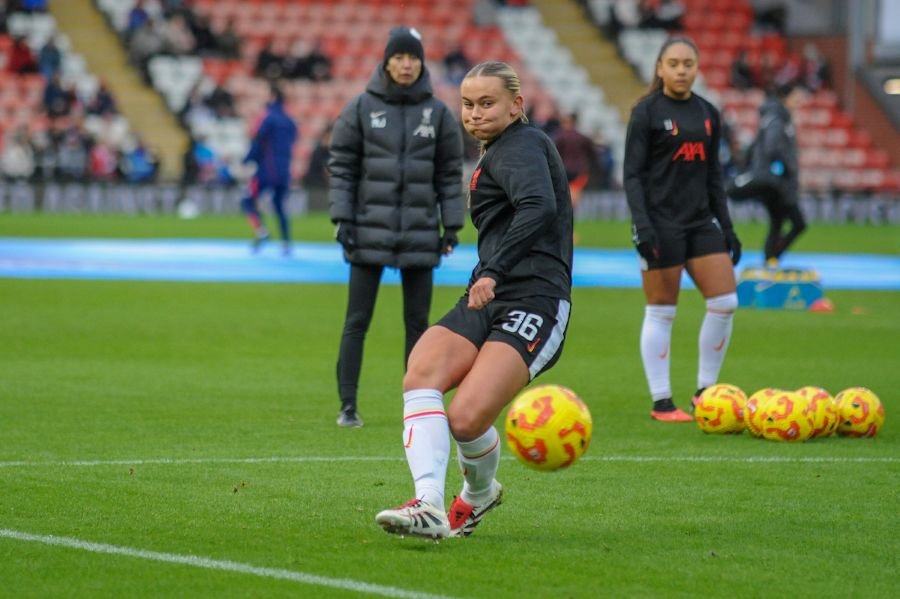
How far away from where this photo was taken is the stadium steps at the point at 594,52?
149ft

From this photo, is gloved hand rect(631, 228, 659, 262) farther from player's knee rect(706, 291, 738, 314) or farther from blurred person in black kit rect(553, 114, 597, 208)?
blurred person in black kit rect(553, 114, 597, 208)

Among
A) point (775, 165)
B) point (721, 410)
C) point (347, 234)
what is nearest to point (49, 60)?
point (775, 165)

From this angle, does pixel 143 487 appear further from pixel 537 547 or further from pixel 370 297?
pixel 370 297

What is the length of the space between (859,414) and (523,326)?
372 centimetres

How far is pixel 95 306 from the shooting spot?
1784 cm

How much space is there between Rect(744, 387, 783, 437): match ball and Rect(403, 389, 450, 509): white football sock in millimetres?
3590

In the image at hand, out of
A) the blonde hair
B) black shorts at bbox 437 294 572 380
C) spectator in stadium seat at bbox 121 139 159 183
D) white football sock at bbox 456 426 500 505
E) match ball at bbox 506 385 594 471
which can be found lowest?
spectator in stadium seat at bbox 121 139 159 183

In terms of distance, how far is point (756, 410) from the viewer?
9.84 metres

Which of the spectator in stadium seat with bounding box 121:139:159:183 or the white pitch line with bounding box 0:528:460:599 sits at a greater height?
the white pitch line with bounding box 0:528:460:599

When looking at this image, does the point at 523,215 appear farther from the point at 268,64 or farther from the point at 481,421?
the point at 268,64

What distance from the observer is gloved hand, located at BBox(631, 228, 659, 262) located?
33.9 ft

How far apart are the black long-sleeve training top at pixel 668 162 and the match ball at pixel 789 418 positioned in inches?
55.0

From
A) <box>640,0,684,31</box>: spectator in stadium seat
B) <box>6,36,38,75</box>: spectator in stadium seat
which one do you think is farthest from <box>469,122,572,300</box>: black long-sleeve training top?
<box>640,0,684,31</box>: spectator in stadium seat

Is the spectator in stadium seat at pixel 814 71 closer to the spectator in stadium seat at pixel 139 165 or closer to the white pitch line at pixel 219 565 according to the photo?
the spectator in stadium seat at pixel 139 165
